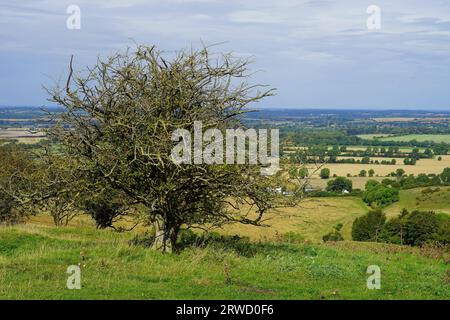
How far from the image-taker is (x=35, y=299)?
951 cm

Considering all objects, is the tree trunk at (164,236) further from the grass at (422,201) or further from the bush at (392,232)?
the grass at (422,201)

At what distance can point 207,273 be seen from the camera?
40.9 ft

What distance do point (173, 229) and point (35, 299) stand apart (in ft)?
19.8

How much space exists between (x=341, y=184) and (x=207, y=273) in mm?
82062

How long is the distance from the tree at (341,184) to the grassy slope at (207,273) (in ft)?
238

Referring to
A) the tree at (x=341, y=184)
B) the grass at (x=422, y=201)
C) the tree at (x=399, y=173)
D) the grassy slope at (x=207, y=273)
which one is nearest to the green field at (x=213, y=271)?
the grassy slope at (x=207, y=273)

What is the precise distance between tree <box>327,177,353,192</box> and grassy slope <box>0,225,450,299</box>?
72676 millimetres

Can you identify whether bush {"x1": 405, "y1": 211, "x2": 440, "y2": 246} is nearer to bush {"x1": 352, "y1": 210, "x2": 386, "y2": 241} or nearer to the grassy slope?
bush {"x1": 352, "y1": 210, "x2": 386, "y2": 241}

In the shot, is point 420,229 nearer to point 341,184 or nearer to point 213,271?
point 213,271

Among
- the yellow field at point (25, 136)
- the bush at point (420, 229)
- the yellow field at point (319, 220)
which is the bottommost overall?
the yellow field at point (319, 220)

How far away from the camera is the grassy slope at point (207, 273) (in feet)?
34.5

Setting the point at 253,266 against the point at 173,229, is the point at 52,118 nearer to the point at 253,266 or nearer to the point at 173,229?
the point at 173,229

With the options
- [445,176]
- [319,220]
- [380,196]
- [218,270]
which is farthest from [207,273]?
[445,176]

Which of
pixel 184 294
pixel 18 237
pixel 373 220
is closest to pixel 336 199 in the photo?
pixel 373 220
